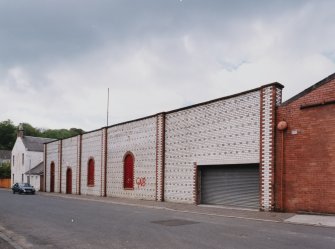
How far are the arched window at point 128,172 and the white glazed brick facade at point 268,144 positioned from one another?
1374 cm

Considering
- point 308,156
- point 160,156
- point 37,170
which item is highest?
point 308,156

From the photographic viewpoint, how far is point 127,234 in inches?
452

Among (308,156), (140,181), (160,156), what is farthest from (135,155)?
(308,156)

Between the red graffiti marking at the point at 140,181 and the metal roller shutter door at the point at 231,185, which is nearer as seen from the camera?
the metal roller shutter door at the point at 231,185

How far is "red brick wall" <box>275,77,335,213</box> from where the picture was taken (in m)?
16.7

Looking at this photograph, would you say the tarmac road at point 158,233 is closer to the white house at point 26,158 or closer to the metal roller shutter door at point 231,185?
the metal roller shutter door at point 231,185

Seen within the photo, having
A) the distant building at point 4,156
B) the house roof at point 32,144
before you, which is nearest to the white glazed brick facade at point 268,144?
the house roof at point 32,144

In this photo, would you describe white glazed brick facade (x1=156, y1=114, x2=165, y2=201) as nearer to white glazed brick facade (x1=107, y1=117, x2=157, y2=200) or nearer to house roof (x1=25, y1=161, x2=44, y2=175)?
white glazed brick facade (x1=107, y1=117, x2=157, y2=200)

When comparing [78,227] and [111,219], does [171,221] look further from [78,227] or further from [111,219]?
[78,227]

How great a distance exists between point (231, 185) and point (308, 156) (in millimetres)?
5527

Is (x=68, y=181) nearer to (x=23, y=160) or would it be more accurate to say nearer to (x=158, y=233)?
(x=23, y=160)

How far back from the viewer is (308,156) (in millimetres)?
17438

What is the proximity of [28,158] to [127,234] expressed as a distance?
53.2 m

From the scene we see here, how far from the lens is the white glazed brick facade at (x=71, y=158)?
40562mm
